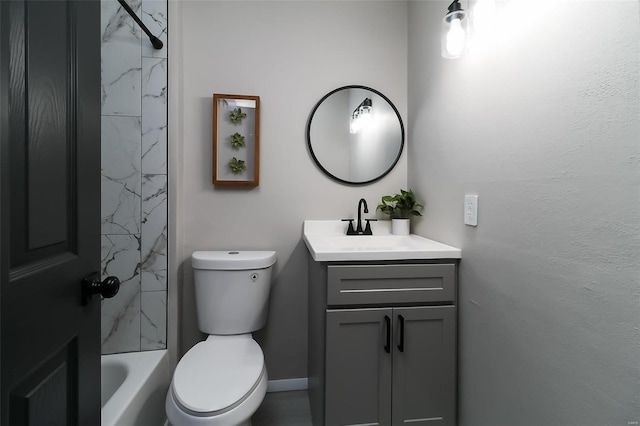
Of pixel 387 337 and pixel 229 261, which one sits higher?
pixel 229 261

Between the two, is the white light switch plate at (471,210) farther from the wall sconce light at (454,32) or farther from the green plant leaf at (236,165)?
the green plant leaf at (236,165)

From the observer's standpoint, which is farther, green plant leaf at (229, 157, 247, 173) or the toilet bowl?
Answer: green plant leaf at (229, 157, 247, 173)

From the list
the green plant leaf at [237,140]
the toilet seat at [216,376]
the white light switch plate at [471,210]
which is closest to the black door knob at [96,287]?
the toilet seat at [216,376]

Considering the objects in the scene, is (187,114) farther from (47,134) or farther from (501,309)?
(501,309)

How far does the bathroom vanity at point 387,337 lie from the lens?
122 cm

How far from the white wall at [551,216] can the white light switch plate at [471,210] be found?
26mm

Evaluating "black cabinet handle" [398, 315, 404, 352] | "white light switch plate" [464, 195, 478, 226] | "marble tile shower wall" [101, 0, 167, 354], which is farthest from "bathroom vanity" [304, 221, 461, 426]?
"marble tile shower wall" [101, 0, 167, 354]

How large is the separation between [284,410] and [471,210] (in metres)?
1.45

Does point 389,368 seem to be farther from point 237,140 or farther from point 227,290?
point 237,140

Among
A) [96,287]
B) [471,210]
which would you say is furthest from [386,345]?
[96,287]

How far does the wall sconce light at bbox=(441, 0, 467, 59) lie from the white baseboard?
6.37ft

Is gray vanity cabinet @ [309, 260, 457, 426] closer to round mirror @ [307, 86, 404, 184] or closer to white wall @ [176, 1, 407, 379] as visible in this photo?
white wall @ [176, 1, 407, 379]

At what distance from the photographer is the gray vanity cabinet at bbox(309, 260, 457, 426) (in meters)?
1.22

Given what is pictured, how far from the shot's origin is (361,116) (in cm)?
184
